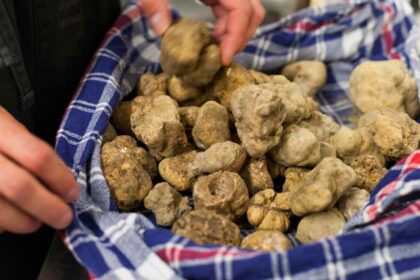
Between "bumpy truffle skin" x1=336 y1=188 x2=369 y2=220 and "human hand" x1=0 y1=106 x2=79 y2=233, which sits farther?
"bumpy truffle skin" x1=336 y1=188 x2=369 y2=220

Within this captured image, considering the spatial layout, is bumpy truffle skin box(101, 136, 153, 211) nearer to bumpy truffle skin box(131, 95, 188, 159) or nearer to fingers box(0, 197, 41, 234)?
bumpy truffle skin box(131, 95, 188, 159)

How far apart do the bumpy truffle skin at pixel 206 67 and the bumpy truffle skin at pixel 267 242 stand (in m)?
0.25

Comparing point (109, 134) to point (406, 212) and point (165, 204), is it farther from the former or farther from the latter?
point (406, 212)

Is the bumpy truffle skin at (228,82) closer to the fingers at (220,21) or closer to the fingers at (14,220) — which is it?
the fingers at (220,21)

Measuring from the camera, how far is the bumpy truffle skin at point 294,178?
Answer: 0.73 metres

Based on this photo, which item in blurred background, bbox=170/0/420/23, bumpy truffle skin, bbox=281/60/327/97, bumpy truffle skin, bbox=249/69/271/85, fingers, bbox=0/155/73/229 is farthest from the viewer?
blurred background, bbox=170/0/420/23

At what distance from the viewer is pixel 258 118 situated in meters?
0.69

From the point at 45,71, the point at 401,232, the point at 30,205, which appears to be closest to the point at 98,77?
the point at 45,71

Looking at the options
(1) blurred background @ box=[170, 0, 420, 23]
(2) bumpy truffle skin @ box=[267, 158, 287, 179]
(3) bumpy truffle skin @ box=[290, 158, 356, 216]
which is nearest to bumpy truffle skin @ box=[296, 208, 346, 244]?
(3) bumpy truffle skin @ box=[290, 158, 356, 216]

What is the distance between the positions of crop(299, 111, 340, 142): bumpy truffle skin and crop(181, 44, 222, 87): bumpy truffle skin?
14cm

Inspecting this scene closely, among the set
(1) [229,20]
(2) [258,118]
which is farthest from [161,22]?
(2) [258,118]

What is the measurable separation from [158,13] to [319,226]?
14.1 inches

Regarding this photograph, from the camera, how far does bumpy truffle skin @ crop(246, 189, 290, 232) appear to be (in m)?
0.68

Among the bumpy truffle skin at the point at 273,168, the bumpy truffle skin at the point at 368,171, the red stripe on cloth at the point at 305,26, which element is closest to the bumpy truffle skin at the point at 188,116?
the bumpy truffle skin at the point at 273,168
